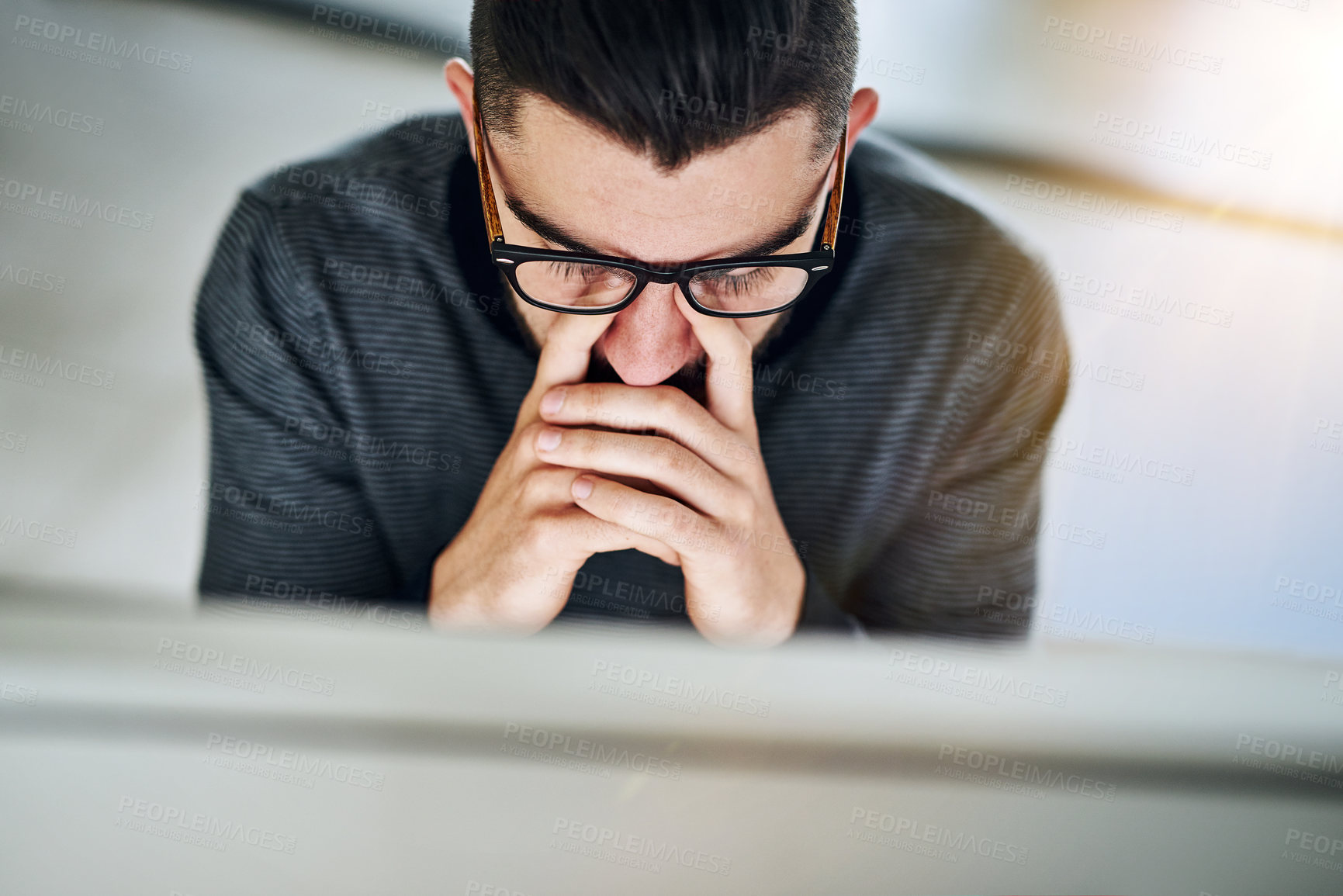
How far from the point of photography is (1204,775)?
706 mm

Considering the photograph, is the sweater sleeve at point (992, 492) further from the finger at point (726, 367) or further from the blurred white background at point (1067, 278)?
the finger at point (726, 367)

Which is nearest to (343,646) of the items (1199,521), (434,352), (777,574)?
(434,352)

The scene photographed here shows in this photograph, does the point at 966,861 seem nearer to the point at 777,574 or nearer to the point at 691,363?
the point at 777,574

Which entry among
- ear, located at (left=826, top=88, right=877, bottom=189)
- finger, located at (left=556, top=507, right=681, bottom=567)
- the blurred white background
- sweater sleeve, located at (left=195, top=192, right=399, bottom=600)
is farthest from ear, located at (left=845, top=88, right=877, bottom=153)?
sweater sleeve, located at (left=195, top=192, right=399, bottom=600)

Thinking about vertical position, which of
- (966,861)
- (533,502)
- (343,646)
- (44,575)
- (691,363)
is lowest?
(44,575)

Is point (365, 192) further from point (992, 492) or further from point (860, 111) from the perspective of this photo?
point (992, 492)

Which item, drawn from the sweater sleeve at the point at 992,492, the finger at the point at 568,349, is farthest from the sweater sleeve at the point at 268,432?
the sweater sleeve at the point at 992,492

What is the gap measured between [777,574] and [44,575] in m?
1.14

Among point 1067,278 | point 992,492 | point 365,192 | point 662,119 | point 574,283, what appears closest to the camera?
point 662,119

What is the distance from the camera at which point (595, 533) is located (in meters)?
0.76

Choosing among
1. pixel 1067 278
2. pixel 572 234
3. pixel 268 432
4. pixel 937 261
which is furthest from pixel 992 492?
pixel 268 432

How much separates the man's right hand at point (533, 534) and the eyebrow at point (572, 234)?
0.08m

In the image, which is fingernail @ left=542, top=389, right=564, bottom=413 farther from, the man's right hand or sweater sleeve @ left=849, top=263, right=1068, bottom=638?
sweater sleeve @ left=849, top=263, right=1068, bottom=638

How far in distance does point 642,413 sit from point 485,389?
312 mm
